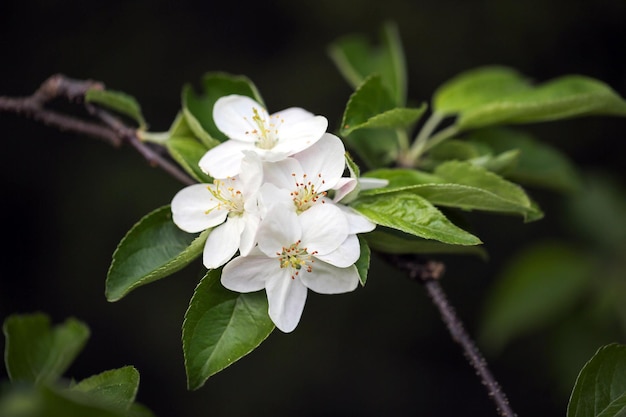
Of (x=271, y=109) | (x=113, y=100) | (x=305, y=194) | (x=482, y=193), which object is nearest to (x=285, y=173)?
(x=305, y=194)

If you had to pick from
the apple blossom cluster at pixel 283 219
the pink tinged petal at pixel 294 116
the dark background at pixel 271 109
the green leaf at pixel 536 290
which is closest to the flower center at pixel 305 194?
the apple blossom cluster at pixel 283 219

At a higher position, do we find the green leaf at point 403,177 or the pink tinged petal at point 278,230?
the pink tinged petal at point 278,230

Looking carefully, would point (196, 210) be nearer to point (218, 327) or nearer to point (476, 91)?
point (218, 327)

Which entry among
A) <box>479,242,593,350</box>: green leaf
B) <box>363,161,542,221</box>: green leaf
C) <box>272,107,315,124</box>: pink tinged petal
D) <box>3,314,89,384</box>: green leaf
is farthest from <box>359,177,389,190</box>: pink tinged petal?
<box>479,242,593,350</box>: green leaf

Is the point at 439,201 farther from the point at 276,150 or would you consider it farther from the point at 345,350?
the point at 345,350

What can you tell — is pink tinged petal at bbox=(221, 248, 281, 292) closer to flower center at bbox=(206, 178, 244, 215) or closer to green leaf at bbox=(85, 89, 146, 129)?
flower center at bbox=(206, 178, 244, 215)

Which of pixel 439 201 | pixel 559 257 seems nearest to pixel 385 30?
pixel 439 201

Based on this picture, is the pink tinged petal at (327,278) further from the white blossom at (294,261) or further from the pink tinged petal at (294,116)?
the pink tinged petal at (294,116)
